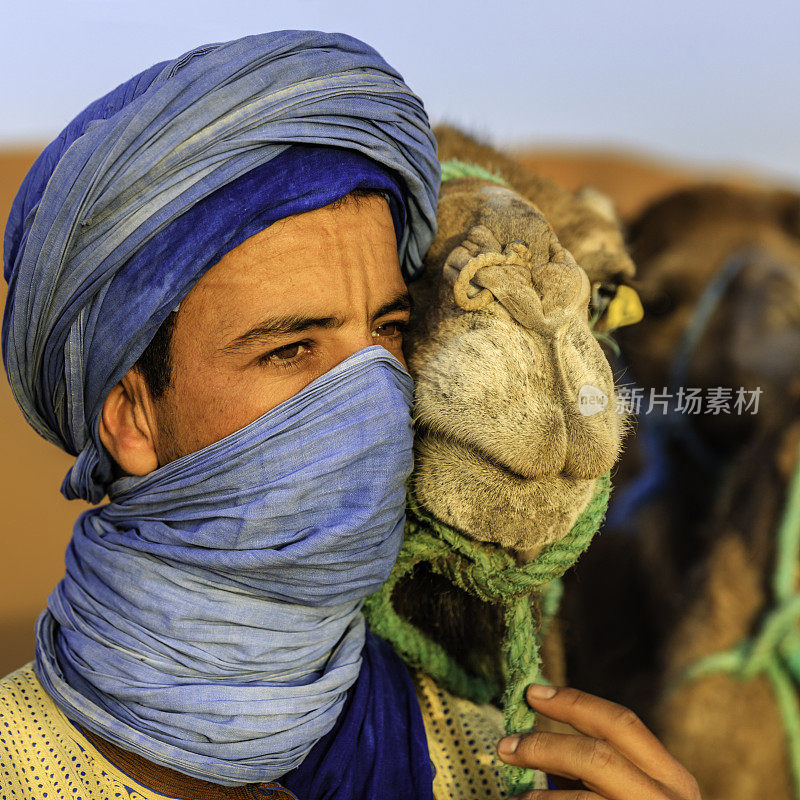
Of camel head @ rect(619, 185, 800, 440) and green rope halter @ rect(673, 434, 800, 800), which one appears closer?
green rope halter @ rect(673, 434, 800, 800)

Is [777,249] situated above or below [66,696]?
above

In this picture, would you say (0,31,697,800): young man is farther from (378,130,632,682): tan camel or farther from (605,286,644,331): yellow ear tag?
(605,286,644,331): yellow ear tag

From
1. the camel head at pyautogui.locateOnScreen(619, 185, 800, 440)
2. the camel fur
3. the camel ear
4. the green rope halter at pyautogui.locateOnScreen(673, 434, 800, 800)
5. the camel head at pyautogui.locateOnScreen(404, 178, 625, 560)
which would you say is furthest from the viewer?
the camel head at pyautogui.locateOnScreen(619, 185, 800, 440)

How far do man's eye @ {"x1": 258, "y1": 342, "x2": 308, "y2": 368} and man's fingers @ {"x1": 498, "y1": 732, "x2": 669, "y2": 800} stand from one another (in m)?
0.66

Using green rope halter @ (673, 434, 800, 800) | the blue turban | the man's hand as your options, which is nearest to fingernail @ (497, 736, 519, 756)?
the man's hand

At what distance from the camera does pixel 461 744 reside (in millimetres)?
1621

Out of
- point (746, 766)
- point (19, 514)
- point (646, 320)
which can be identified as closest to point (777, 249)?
point (646, 320)

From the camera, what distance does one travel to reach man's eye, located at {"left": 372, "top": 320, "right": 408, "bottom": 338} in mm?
1467

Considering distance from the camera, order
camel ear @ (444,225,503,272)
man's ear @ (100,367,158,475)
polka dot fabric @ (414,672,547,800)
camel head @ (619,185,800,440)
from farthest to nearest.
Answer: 1. camel head @ (619,185,800,440)
2. polka dot fabric @ (414,672,547,800)
3. man's ear @ (100,367,158,475)
4. camel ear @ (444,225,503,272)

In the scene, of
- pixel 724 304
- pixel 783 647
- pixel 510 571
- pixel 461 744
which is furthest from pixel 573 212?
pixel 783 647

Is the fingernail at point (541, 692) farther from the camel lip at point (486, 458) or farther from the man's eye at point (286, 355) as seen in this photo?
the man's eye at point (286, 355)

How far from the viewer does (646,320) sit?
2441 millimetres

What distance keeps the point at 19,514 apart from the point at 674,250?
25.9ft

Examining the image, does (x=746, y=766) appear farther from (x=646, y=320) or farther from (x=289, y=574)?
(x=289, y=574)
